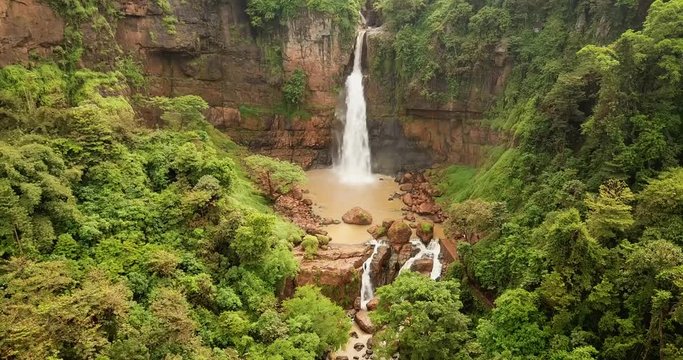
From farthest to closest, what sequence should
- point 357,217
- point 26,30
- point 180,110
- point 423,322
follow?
point 357,217 → point 180,110 → point 26,30 → point 423,322

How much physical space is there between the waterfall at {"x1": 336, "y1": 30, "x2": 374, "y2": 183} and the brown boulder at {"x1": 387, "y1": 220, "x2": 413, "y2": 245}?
1153 cm

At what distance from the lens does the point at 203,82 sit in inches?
1425

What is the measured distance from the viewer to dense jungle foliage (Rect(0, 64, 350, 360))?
14.9 metres

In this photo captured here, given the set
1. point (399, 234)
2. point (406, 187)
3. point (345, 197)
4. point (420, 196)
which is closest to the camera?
point (399, 234)

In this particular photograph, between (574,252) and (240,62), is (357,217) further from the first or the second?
(240,62)

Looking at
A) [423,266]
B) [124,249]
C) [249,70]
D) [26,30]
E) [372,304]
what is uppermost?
[26,30]

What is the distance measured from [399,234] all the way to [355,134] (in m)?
13.7

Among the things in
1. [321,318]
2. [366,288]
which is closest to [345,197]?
[366,288]

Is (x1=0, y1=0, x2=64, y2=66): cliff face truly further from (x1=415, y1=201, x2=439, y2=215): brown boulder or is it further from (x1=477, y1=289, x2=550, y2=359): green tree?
(x1=477, y1=289, x2=550, y2=359): green tree

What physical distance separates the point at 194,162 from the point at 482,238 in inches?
554

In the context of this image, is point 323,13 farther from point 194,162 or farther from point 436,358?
point 436,358

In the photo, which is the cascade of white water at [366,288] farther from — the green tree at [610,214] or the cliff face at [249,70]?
the cliff face at [249,70]

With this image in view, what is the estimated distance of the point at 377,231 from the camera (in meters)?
28.9

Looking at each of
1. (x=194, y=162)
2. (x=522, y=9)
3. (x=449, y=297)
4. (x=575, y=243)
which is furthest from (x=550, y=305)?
(x=522, y=9)
